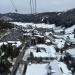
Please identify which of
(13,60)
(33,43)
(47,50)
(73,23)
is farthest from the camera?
Answer: (73,23)

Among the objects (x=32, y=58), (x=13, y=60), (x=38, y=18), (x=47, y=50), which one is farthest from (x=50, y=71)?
(x=38, y=18)

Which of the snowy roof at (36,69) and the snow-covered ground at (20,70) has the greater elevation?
the snowy roof at (36,69)

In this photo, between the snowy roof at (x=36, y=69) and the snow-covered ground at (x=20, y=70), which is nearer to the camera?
the snowy roof at (x=36, y=69)

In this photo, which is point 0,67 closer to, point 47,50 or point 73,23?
point 47,50

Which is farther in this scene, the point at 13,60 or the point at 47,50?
the point at 47,50

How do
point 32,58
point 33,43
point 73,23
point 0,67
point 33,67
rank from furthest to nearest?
point 73,23
point 33,43
point 32,58
point 33,67
point 0,67

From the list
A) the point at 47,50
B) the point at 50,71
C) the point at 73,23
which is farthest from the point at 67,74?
the point at 73,23

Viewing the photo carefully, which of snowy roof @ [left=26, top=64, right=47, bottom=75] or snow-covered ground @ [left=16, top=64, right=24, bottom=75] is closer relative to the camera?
snowy roof @ [left=26, top=64, right=47, bottom=75]

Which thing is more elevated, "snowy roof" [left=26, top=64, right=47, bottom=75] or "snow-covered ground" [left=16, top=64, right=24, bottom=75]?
"snowy roof" [left=26, top=64, right=47, bottom=75]
